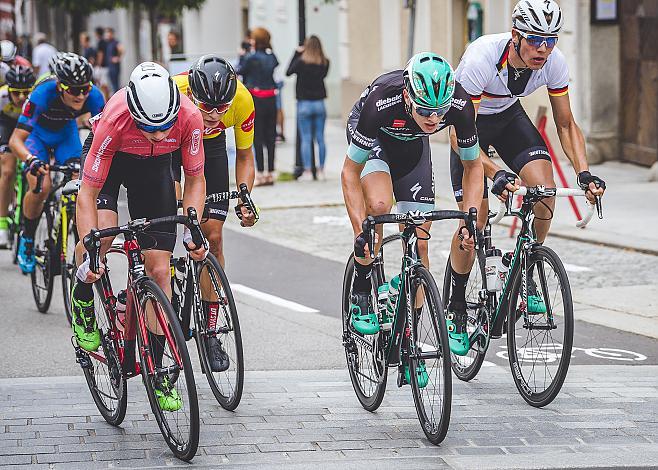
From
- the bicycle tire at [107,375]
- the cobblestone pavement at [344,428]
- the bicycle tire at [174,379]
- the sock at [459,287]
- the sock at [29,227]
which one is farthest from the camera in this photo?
the sock at [29,227]

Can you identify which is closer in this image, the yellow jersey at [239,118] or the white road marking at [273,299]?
the yellow jersey at [239,118]

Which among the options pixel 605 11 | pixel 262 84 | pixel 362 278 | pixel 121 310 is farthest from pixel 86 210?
pixel 605 11

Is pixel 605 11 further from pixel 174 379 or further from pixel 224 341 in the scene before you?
pixel 174 379

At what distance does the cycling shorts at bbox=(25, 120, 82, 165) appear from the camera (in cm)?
995

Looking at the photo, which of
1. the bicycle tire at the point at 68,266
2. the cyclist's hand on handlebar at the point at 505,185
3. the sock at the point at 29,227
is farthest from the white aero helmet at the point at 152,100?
the sock at the point at 29,227

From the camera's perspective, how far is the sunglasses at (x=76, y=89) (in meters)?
9.17

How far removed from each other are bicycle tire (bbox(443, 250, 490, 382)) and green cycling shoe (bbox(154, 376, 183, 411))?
1779 millimetres

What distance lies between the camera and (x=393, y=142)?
22.6 ft

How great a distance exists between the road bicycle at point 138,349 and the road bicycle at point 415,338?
0.95 meters

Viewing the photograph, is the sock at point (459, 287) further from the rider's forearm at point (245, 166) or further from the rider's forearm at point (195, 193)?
the rider's forearm at point (195, 193)

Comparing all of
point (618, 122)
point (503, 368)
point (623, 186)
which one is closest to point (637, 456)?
point (503, 368)

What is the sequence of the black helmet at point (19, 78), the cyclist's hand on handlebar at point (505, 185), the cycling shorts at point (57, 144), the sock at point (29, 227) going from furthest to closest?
the black helmet at point (19, 78) < the sock at point (29, 227) < the cycling shorts at point (57, 144) < the cyclist's hand on handlebar at point (505, 185)

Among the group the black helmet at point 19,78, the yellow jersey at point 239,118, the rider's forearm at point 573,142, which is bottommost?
the rider's forearm at point 573,142

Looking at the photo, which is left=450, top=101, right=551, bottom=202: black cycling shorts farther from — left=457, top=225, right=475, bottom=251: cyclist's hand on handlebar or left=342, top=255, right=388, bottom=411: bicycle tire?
left=457, top=225, right=475, bottom=251: cyclist's hand on handlebar
